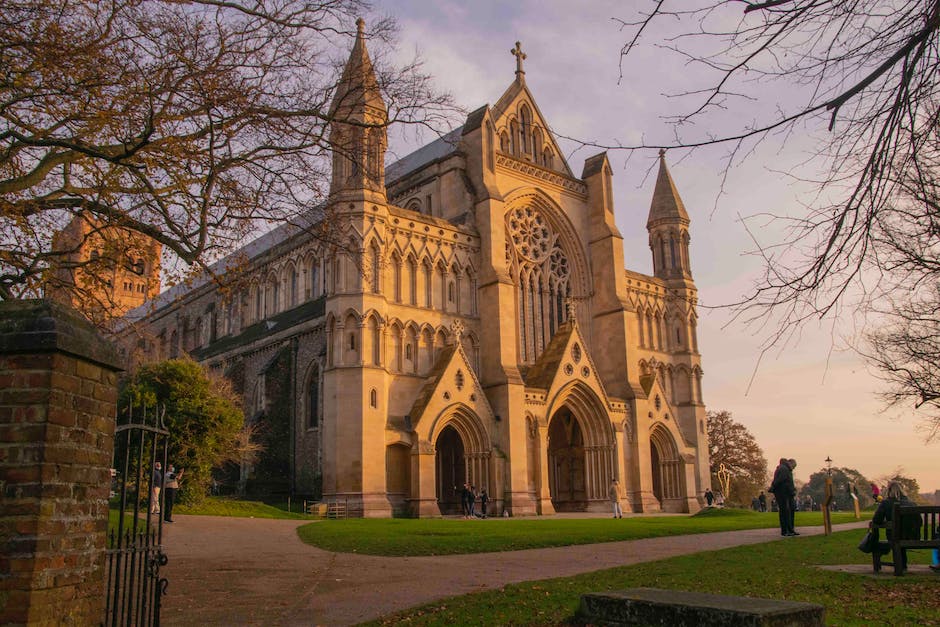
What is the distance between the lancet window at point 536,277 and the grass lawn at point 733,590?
89.6 feet

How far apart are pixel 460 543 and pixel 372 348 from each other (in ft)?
54.2

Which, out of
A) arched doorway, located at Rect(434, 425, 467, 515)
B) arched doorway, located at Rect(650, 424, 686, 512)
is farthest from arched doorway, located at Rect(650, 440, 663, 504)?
arched doorway, located at Rect(434, 425, 467, 515)

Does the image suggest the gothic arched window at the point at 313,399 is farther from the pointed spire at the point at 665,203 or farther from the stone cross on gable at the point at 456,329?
the pointed spire at the point at 665,203

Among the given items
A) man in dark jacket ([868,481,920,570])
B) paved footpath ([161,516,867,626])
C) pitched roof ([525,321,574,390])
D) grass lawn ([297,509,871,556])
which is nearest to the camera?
paved footpath ([161,516,867,626])

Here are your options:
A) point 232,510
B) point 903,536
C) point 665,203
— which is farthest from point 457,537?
point 665,203

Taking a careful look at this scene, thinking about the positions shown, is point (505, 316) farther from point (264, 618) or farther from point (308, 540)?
point (264, 618)

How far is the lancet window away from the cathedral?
0.10 metres

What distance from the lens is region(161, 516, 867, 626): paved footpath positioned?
893cm

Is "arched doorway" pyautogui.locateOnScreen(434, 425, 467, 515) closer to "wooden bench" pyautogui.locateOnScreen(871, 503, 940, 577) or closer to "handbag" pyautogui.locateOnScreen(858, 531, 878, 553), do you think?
"handbag" pyautogui.locateOnScreen(858, 531, 878, 553)

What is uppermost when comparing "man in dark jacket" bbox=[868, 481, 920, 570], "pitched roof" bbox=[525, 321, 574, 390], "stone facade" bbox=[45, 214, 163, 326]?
"pitched roof" bbox=[525, 321, 574, 390]

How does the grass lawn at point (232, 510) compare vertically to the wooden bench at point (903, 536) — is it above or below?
below

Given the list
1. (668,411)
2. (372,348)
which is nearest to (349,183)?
(372,348)

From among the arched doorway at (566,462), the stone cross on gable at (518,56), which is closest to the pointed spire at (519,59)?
the stone cross on gable at (518,56)

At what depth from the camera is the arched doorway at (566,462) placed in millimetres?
39312
